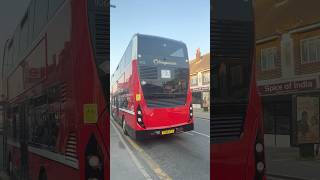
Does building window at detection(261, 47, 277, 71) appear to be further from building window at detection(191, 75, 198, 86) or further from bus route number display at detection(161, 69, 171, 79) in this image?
bus route number display at detection(161, 69, 171, 79)

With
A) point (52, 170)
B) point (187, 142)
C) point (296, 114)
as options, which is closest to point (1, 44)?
point (52, 170)

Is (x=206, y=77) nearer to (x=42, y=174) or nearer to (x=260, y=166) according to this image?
(x=260, y=166)

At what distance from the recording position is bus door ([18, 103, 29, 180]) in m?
5.45

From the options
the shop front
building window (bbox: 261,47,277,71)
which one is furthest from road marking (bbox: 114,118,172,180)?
building window (bbox: 261,47,277,71)

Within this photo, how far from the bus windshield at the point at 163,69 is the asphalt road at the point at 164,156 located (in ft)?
0.86

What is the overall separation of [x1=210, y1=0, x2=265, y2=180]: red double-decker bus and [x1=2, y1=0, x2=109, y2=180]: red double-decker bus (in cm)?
82

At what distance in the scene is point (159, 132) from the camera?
141 inches

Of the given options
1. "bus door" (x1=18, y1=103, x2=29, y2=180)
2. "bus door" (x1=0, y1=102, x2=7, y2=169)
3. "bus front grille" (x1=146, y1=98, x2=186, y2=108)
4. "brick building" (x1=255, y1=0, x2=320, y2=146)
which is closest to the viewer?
"bus front grille" (x1=146, y1=98, x2=186, y2=108)

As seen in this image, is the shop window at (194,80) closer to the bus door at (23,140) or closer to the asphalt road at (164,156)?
the asphalt road at (164,156)

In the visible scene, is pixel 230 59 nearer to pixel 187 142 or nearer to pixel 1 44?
pixel 187 142

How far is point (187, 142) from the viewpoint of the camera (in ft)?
11.8

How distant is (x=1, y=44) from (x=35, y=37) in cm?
33

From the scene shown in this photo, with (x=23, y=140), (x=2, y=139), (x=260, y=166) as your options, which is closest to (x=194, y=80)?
(x=260, y=166)

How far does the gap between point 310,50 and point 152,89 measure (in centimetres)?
365
